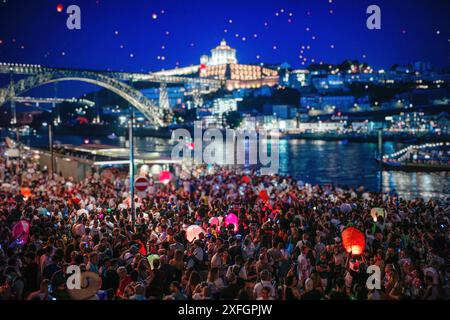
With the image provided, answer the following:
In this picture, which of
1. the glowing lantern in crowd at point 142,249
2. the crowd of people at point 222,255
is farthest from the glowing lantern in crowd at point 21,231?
the glowing lantern in crowd at point 142,249

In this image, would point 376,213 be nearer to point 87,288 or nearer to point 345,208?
point 345,208

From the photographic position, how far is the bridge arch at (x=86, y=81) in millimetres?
55025

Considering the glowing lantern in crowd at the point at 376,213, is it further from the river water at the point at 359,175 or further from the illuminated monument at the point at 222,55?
the illuminated monument at the point at 222,55

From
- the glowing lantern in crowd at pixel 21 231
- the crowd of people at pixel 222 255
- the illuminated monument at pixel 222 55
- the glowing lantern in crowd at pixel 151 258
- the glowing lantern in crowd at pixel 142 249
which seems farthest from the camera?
the illuminated monument at pixel 222 55

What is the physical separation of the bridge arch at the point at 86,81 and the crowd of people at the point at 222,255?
48.1 metres

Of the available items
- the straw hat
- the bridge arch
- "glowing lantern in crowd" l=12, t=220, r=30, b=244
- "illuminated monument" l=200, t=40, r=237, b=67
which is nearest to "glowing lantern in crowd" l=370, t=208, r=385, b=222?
the straw hat

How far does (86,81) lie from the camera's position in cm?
6394

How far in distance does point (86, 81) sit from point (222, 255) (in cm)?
6221

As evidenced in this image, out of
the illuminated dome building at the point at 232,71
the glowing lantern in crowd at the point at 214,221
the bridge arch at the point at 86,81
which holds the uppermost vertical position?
the illuminated dome building at the point at 232,71

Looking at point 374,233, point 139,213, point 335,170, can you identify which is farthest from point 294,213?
point 335,170

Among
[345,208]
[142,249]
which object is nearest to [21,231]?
[142,249]

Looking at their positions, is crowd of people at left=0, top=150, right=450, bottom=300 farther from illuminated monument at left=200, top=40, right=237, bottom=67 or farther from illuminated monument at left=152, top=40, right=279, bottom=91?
illuminated monument at left=200, top=40, right=237, bottom=67

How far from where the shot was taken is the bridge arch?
55.0 m

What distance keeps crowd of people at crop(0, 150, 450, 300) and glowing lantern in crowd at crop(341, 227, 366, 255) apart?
0.25 feet
